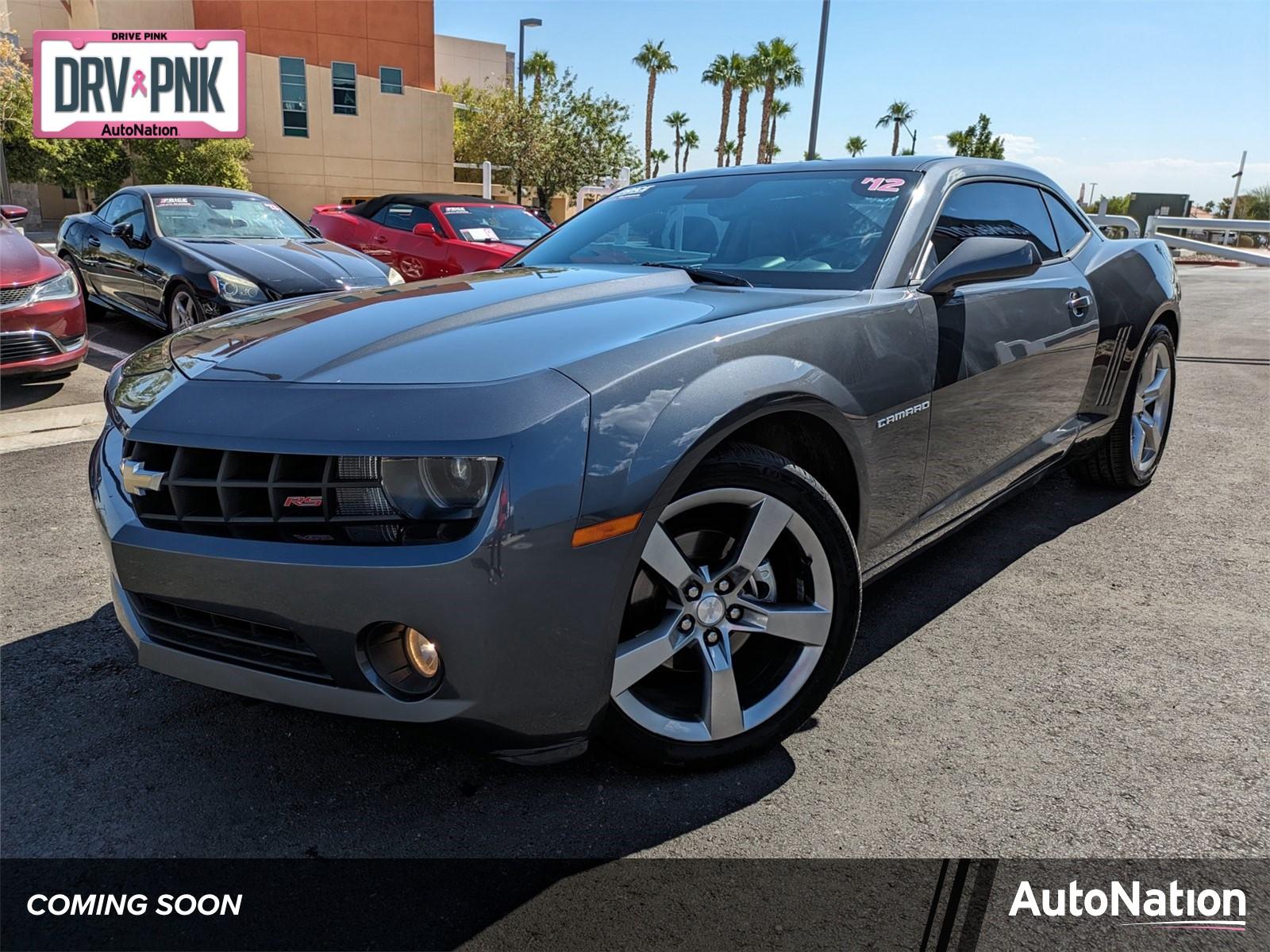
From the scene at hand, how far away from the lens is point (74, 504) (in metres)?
4.04

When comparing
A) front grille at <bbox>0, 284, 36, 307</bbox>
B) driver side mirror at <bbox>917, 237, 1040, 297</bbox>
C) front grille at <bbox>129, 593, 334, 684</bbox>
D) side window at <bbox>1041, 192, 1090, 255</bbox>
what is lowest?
front grille at <bbox>129, 593, 334, 684</bbox>

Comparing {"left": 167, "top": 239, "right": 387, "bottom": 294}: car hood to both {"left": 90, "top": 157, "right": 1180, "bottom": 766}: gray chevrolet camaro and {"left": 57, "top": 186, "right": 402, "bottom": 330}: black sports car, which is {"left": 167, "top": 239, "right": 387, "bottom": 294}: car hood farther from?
{"left": 90, "top": 157, "right": 1180, "bottom": 766}: gray chevrolet camaro

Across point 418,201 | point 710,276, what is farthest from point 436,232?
point 710,276

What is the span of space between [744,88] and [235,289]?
48250 millimetres

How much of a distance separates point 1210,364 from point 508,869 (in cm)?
880

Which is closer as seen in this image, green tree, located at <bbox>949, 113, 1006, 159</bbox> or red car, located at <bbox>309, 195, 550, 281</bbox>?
red car, located at <bbox>309, 195, 550, 281</bbox>

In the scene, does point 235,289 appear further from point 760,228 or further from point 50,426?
point 760,228

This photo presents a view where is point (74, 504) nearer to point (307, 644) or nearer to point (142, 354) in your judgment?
point (142, 354)

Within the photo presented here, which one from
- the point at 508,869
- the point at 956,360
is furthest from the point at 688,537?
the point at 956,360

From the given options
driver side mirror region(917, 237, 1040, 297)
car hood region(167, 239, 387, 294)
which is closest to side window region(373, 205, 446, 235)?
car hood region(167, 239, 387, 294)

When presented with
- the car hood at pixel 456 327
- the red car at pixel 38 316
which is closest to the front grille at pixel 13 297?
the red car at pixel 38 316

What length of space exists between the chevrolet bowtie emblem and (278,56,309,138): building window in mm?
36834

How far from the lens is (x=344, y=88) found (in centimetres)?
3544

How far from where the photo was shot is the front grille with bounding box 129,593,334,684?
6.23ft
